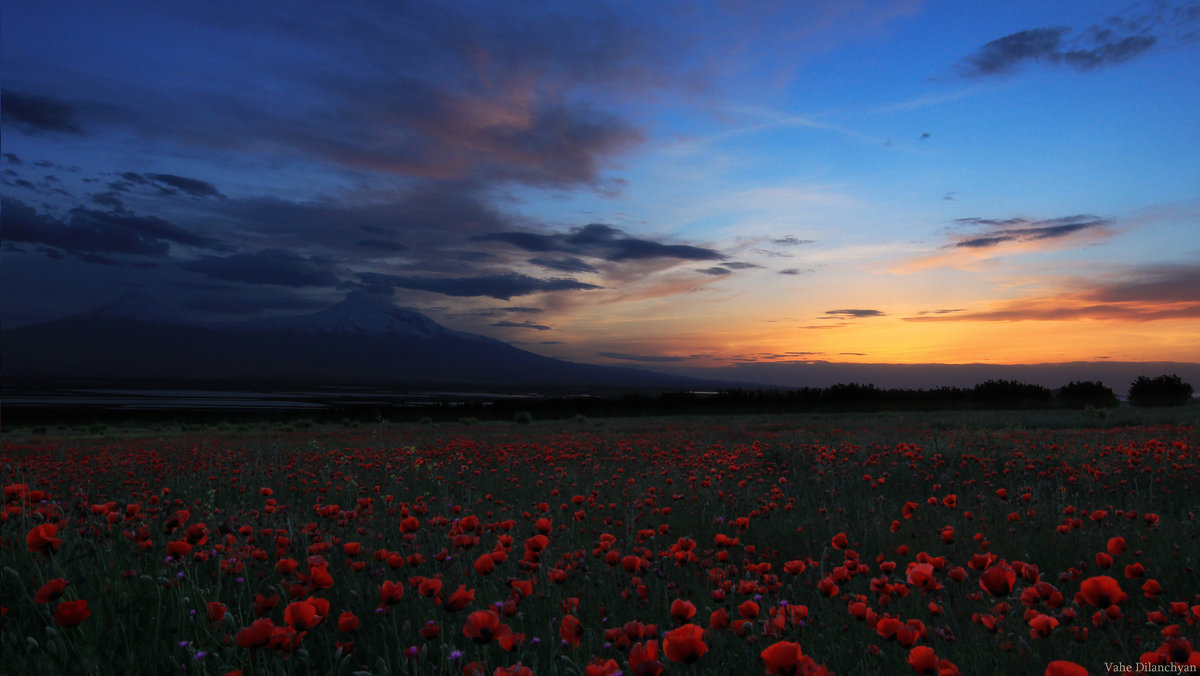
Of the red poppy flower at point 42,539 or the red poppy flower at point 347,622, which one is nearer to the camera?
the red poppy flower at point 347,622

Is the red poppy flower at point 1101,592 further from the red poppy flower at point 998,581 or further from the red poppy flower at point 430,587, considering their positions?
the red poppy flower at point 430,587

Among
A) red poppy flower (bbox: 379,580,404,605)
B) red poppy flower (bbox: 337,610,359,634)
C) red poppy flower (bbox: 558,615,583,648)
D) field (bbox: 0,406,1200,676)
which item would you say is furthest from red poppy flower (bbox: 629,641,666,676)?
red poppy flower (bbox: 337,610,359,634)

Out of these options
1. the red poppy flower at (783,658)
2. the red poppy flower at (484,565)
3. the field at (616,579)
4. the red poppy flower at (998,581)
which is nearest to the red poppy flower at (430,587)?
the field at (616,579)

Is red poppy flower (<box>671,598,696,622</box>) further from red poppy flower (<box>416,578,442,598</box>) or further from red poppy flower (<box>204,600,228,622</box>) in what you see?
red poppy flower (<box>204,600,228,622</box>)

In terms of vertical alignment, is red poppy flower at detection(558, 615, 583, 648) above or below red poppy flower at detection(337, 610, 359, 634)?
above

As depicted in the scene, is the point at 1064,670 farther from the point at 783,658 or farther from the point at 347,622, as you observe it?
the point at 347,622

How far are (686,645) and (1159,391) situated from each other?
175 ft

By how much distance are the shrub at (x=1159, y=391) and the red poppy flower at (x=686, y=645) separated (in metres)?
45.7

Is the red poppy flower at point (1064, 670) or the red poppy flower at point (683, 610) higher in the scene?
the red poppy flower at point (1064, 670)

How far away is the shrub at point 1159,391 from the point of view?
36.3 meters

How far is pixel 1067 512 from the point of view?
582cm

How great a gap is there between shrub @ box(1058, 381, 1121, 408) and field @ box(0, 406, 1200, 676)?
1351 inches

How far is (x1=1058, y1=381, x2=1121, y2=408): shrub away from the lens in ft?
119

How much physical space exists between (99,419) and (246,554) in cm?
5705
